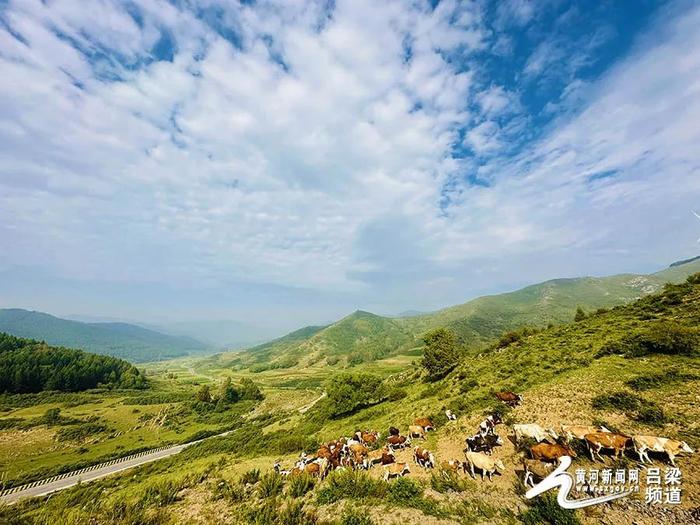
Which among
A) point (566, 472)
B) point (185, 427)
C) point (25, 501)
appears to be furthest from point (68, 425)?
point (566, 472)

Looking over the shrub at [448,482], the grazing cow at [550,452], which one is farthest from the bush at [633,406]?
the shrub at [448,482]

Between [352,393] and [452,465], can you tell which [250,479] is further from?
[352,393]

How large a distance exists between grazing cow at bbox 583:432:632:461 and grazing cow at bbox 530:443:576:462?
2.91 ft

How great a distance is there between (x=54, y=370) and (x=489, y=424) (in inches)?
7996

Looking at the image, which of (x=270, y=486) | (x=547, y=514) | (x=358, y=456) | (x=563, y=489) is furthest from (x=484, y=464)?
(x=270, y=486)

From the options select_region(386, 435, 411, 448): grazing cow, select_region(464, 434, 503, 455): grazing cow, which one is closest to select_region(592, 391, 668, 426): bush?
select_region(464, 434, 503, 455): grazing cow

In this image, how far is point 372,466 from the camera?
18.2 meters

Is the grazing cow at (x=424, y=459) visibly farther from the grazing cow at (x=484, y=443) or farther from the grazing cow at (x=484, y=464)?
the grazing cow at (x=484, y=464)

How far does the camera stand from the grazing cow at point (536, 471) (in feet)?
41.2

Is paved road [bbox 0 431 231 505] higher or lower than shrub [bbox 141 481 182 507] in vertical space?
lower

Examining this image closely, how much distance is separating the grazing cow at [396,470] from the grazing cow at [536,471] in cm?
610

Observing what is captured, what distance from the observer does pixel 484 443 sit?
16219 mm

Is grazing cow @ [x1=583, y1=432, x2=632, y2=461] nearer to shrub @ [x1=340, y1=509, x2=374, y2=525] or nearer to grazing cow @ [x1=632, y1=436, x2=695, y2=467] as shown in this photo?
grazing cow @ [x1=632, y1=436, x2=695, y2=467]

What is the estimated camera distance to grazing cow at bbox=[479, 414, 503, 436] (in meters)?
18.3
